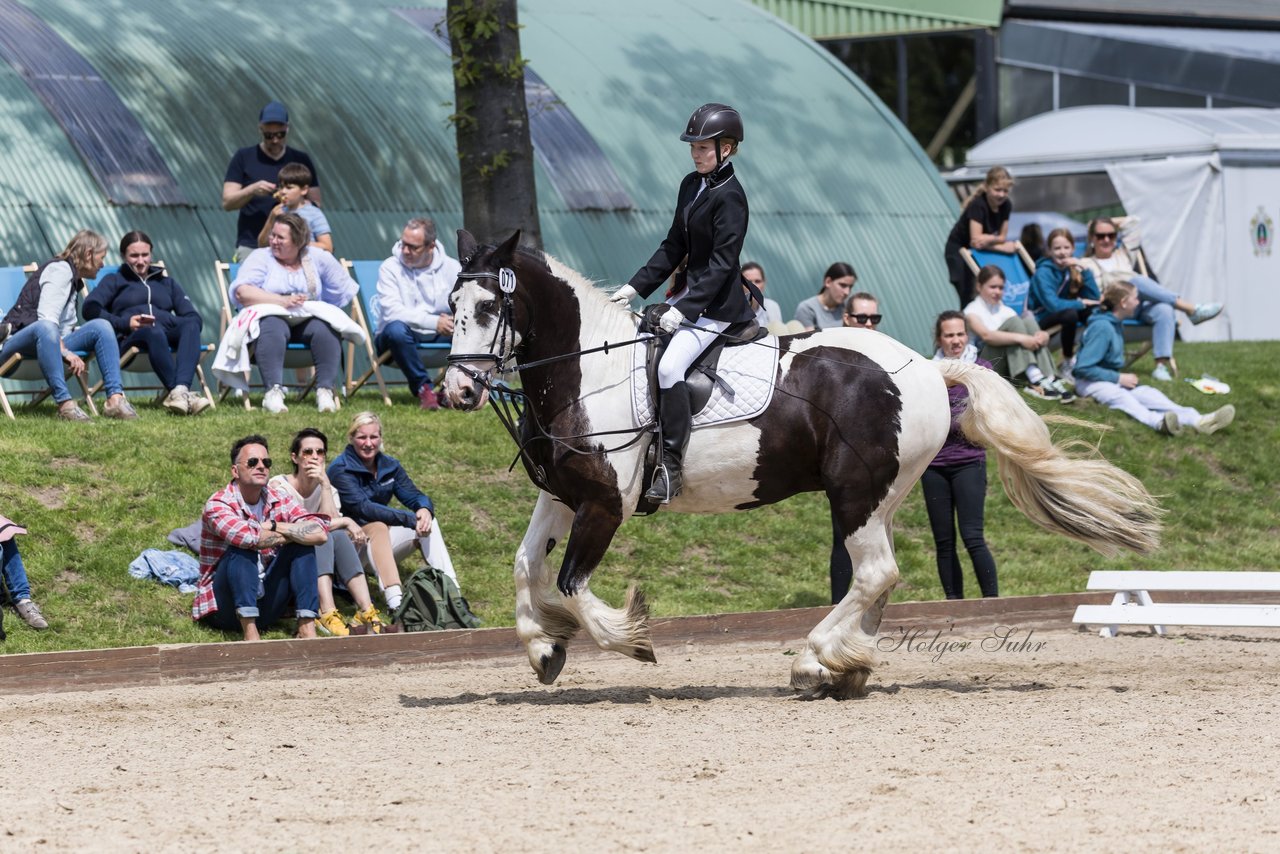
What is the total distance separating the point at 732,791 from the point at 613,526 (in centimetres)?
199

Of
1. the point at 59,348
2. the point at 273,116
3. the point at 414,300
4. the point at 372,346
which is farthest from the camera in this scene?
the point at 372,346

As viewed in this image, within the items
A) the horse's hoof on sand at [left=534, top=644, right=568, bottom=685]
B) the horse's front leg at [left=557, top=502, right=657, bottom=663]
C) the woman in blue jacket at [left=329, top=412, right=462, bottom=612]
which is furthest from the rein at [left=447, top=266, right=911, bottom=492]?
the woman in blue jacket at [left=329, top=412, right=462, bottom=612]

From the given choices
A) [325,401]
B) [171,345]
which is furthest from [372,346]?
[171,345]

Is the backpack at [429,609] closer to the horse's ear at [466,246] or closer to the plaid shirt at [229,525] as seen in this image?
the plaid shirt at [229,525]

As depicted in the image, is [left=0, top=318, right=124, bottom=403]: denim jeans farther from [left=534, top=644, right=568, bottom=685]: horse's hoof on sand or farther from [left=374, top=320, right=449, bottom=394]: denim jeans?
[left=534, top=644, right=568, bottom=685]: horse's hoof on sand

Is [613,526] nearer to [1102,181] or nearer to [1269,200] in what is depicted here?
[1269,200]

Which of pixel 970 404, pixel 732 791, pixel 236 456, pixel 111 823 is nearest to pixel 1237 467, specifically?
pixel 970 404

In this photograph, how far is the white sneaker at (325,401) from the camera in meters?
11.7

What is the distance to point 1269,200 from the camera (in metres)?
19.8

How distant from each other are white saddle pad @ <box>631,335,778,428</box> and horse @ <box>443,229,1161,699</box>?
0.04 m

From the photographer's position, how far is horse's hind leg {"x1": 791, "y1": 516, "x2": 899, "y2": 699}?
7.44 metres

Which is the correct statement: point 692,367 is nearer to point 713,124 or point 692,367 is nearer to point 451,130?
point 713,124

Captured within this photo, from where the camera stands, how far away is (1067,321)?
1412 cm

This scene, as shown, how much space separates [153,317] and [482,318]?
16.2ft
